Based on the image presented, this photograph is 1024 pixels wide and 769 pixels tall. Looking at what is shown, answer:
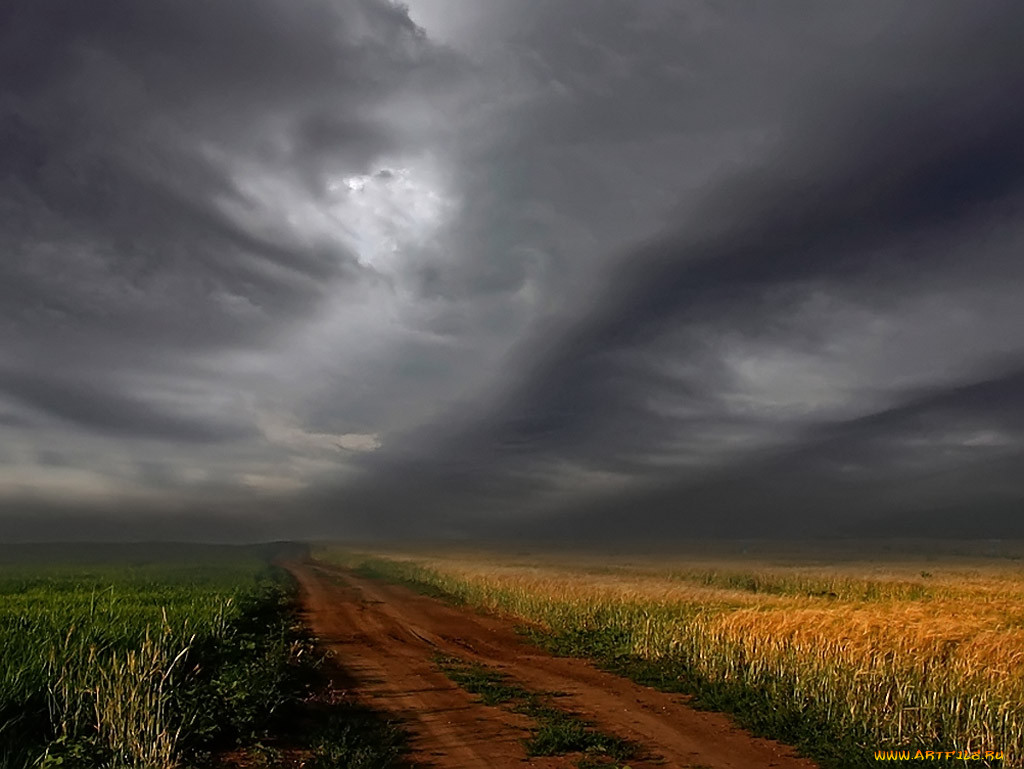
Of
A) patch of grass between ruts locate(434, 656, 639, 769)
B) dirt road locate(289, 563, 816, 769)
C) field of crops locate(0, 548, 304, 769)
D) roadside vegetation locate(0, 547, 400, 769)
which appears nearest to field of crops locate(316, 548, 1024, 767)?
dirt road locate(289, 563, 816, 769)

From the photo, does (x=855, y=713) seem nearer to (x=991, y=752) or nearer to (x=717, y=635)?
(x=991, y=752)

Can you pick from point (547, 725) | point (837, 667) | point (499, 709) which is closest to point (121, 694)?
point (547, 725)

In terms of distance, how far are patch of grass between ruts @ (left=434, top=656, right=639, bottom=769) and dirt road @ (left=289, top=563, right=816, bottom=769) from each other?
29cm

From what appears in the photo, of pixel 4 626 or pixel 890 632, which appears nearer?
pixel 4 626

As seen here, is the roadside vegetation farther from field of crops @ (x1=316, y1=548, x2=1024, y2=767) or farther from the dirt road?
field of crops @ (x1=316, y1=548, x2=1024, y2=767)

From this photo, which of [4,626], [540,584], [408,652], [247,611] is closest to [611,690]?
[408,652]

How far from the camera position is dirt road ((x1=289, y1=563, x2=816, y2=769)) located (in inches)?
457

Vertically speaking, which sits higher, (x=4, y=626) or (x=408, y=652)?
(x=4, y=626)

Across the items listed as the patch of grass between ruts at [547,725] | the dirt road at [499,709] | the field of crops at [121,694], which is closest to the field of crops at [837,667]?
the dirt road at [499,709]

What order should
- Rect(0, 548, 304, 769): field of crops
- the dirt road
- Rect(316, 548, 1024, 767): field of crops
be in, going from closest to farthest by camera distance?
Rect(0, 548, 304, 769): field of crops < the dirt road < Rect(316, 548, 1024, 767): field of crops

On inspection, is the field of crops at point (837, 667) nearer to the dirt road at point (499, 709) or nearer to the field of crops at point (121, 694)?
the dirt road at point (499, 709)

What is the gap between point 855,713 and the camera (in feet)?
42.7

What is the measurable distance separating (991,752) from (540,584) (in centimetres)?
3326

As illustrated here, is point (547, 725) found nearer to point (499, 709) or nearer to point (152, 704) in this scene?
point (499, 709)
